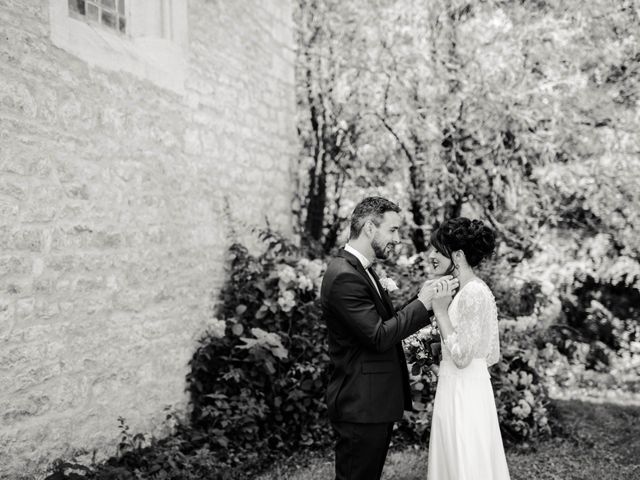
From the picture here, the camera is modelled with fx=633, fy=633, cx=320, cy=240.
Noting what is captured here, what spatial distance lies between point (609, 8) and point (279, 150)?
13.8 ft

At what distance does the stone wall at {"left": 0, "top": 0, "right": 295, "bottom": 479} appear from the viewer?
3.62 meters

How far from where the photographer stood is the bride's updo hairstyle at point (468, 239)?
3.26 m

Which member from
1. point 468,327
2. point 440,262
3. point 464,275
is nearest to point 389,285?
point 440,262

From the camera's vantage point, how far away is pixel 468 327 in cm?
314

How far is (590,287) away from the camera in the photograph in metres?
8.34

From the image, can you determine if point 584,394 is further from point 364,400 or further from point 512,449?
point 364,400

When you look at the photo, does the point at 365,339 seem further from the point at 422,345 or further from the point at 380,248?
the point at 422,345

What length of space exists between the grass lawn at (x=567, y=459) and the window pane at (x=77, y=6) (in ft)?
11.6

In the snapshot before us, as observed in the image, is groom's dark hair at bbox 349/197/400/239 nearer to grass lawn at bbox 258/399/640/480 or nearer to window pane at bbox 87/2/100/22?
grass lawn at bbox 258/399/640/480

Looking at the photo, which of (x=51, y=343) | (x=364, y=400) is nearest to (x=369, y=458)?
(x=364, y=400)

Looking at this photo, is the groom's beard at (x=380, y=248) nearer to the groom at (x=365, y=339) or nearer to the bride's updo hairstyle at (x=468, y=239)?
the groom at (x=365, y=339)

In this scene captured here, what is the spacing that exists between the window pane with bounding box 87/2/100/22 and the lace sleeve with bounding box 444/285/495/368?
10.5ft

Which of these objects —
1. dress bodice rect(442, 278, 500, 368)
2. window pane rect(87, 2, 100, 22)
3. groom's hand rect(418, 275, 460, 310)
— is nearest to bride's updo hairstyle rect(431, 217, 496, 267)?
dress bodice rect(442, 278, 500, 368)

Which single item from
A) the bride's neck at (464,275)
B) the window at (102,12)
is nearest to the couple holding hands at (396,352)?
the bride's neck at (464,275)
